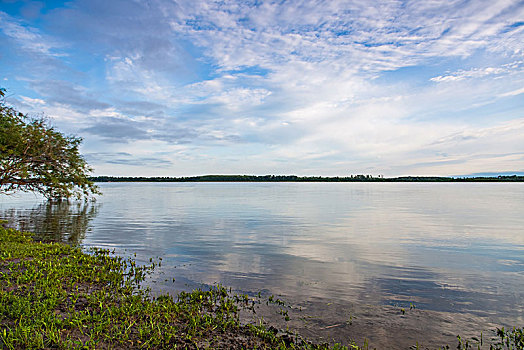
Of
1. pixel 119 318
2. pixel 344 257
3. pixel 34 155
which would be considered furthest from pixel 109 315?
pixel 34 155

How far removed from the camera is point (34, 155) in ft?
85.9

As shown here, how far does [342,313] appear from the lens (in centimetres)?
966

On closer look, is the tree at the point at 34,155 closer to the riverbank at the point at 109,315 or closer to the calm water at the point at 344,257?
the calm water at the point at 344,257

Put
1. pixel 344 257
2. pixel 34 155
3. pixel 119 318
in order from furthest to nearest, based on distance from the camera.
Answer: pixel 34 155, pixel 344 257, pixel 119 318

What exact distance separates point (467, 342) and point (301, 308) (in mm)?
4418

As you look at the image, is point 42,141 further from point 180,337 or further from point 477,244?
point 477,244

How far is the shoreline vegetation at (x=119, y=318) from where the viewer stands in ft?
22.2

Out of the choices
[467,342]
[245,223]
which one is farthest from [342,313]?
[245,223]

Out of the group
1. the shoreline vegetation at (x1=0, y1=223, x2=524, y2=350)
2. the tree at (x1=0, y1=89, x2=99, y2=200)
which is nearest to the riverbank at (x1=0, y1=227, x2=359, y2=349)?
the shoreline vegetation at (x1=0, y1=223, x2=524, y2=350)

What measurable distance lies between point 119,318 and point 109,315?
0.26 meters

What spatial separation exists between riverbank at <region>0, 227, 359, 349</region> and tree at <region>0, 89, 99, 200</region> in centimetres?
1656

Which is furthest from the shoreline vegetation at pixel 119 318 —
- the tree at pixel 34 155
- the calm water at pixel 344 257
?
the tree at pixel 34 155

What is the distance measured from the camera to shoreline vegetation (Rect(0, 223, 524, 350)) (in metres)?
6.78

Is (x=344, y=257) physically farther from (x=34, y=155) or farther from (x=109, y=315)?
(x=34, y=155)
